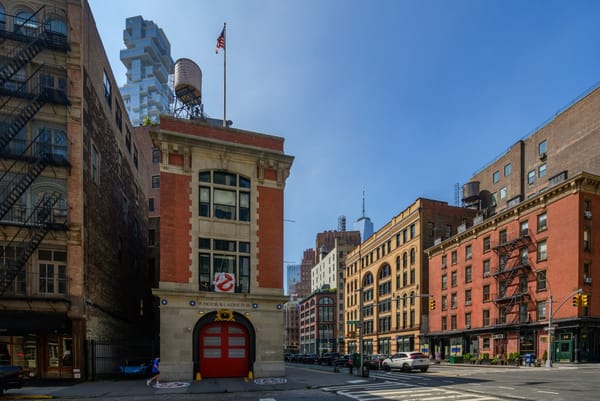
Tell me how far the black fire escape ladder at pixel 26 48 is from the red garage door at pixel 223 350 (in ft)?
61.1

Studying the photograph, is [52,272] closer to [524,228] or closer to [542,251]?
[542,251]

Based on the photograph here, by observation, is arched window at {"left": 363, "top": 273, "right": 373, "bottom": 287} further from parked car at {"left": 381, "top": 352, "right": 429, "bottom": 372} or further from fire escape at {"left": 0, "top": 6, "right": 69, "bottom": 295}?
fire escape at {"left": 0, "top": 6, "right": 69, "bottom": 295}

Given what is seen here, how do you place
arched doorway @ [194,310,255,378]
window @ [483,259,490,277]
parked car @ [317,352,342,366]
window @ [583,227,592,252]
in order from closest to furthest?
arched doorway @ [194,310,255,378], window @ [583,227,592,252], parked car @ [317,352,342,366], window @ [483,259,490,277]

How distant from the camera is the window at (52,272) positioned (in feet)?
75.2

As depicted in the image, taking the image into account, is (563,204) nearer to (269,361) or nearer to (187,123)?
(269,361)

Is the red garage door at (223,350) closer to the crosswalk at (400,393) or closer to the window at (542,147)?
the crosswalk at (400,393)

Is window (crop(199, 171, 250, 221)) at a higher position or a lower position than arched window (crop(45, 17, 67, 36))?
lower

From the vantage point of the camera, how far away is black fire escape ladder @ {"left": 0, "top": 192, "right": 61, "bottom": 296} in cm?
2106

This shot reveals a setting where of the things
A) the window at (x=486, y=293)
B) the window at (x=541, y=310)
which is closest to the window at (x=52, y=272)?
the window at (x=541, y=310)

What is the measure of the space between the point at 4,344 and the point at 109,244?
9057 millimetres

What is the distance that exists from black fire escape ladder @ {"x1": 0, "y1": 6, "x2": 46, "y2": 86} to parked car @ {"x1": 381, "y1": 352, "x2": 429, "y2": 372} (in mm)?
33769

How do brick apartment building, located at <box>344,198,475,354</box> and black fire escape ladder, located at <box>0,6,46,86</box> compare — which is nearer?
black fire escape ladder, located at <box>0,6,46,86</box>

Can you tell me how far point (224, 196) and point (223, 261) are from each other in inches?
167

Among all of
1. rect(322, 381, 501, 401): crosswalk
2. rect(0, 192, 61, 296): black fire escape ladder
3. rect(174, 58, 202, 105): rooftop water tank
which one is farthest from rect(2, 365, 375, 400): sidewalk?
rect(174, 58, 202, 105): rooftop water tank
